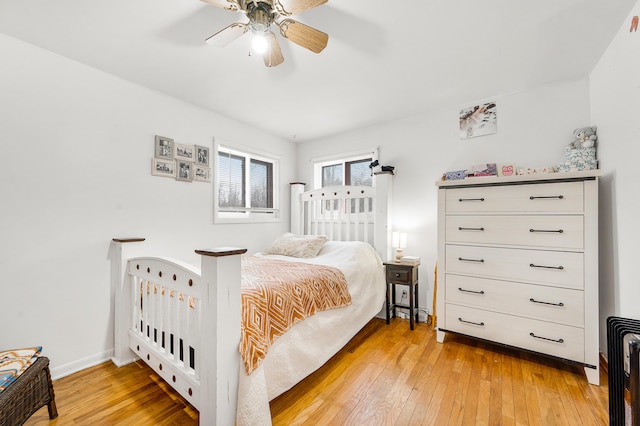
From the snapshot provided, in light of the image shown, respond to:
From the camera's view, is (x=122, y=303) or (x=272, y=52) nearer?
(x=272, y=52)

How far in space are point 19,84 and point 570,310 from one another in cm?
404

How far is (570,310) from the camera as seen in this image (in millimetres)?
1773

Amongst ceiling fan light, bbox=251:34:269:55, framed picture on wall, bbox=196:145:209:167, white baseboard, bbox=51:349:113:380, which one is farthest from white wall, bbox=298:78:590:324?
white baseboard, bbox=51:349:113:380

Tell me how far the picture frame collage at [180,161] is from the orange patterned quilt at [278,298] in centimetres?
110

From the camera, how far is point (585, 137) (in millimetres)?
2033

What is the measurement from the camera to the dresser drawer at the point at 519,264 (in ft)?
5.84

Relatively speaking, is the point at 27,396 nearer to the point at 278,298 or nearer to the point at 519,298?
the point at 278,298

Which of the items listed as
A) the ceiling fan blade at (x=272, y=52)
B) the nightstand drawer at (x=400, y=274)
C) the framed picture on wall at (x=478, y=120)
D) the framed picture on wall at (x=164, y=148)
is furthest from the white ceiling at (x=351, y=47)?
the nightstand drawer at (x=400, y=274)

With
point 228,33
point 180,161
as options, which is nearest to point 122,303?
point 180,161

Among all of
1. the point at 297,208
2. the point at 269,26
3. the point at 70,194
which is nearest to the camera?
the point at 269,26

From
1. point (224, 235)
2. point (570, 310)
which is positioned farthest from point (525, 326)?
point (224, 235)

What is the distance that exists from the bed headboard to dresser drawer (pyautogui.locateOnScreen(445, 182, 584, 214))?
32.2 inches

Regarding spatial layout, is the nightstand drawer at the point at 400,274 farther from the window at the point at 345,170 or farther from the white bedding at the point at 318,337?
the window at the point at 345,170

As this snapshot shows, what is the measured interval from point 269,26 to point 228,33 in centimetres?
25
